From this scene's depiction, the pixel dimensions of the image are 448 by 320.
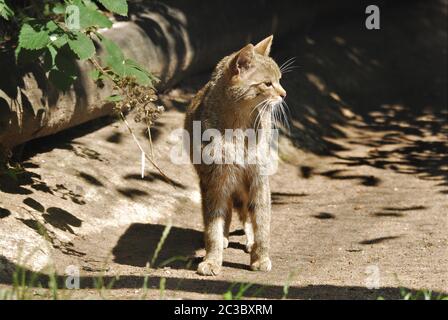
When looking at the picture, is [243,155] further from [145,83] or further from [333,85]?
[333,85]

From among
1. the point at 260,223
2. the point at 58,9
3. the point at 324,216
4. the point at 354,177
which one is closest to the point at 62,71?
the point at 58,9

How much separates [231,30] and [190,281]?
5.86 meters

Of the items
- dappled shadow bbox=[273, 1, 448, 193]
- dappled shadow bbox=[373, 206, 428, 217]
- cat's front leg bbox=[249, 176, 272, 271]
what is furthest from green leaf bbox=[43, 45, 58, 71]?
dappled shadow bbox=[273, 1, 448, 193]

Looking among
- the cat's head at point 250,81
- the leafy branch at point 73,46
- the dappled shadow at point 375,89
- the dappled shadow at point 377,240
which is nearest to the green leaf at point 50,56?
the leafy branch at point 73,46

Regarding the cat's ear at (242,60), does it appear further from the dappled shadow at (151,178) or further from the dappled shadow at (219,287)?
the dappled shadow at (151,178)

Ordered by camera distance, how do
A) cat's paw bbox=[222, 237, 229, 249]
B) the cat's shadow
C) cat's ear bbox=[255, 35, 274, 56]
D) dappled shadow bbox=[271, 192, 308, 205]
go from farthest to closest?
dappled shadow bbox=[271, 192, 308, 205]
cat's paw bbox=[222, 237, 229, 249]
cat's ear bbox=[255, 35, 274, 56]
the cat's shadow

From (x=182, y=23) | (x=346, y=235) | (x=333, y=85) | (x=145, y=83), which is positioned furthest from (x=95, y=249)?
(x=333, y=85)

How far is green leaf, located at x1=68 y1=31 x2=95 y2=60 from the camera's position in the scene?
20.2 ft

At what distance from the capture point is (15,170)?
278 inches

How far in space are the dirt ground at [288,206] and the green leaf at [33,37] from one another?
1.34 m

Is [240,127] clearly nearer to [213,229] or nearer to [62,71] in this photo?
[213,229]

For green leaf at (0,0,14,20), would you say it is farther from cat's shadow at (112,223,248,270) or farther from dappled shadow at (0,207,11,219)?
cat's shadow at (112,223,248,270)

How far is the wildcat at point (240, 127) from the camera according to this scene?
6.62 meters

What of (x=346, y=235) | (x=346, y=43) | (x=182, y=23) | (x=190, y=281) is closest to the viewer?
(x=190, y=281)
